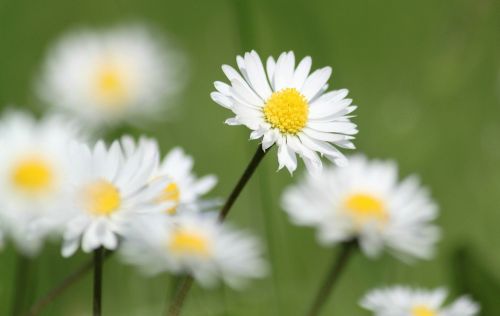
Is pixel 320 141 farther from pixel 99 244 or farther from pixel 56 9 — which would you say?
pixel 56 9

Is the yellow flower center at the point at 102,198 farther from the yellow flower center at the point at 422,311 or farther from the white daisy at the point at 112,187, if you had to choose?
the yellow flower center at the point at 422,311

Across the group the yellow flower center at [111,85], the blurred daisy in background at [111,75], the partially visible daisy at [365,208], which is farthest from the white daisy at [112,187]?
the yellow flower center at [111,85]

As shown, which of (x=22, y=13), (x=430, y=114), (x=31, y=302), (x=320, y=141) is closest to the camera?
(x=320, y=141)

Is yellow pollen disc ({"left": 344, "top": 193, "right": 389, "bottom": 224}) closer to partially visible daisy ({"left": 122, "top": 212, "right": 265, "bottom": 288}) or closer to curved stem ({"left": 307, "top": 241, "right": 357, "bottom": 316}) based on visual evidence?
curved stem ({"left": 307, "top": 241, "right": 357, "bottom": 316})

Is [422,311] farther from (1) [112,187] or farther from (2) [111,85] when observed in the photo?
(2) [111,85]

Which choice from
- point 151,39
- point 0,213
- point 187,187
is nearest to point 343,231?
point 187,187
